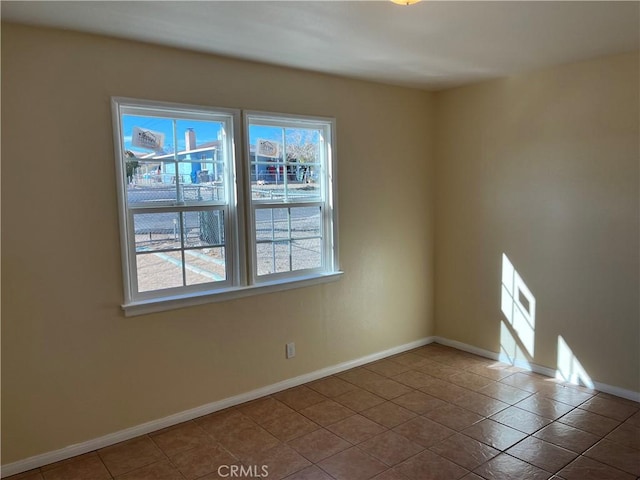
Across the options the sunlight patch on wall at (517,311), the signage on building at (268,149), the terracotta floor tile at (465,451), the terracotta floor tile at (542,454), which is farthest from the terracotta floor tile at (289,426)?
the sunlight patch on wall at (517,311)

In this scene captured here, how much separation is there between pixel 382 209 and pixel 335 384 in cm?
156

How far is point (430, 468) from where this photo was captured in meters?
2.56

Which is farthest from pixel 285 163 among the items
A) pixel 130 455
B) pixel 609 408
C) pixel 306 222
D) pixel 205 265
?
pixel 609 408

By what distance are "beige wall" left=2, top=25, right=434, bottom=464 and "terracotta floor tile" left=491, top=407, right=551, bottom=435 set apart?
1373 millimetres

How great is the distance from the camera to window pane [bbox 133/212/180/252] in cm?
299

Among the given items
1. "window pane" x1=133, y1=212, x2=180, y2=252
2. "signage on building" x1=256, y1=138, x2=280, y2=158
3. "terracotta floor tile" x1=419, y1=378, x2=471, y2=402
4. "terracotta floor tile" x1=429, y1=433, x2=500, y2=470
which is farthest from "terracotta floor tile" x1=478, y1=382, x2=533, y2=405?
"window pane" x1=133, y1=212, x2=180, y2=252

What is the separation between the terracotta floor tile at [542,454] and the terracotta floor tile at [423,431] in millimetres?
400

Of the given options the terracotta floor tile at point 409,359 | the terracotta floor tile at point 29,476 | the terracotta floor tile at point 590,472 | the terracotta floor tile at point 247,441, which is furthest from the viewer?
the terracotta floor tile at point 409,359

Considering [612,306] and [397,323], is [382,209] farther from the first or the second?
[612,306]

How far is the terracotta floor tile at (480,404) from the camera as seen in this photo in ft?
10.5

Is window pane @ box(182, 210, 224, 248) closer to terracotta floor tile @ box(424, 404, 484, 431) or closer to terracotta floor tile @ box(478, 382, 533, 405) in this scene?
terracotta floor tile @ box(424, 404, 484, 431)

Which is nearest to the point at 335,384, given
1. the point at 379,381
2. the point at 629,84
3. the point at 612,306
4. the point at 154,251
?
the point at 379,381

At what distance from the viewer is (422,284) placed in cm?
459

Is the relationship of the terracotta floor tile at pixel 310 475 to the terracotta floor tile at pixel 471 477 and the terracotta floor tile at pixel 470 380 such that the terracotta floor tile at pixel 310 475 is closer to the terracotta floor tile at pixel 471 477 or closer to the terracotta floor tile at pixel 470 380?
the terracotta floor tile at pixel 471 477
